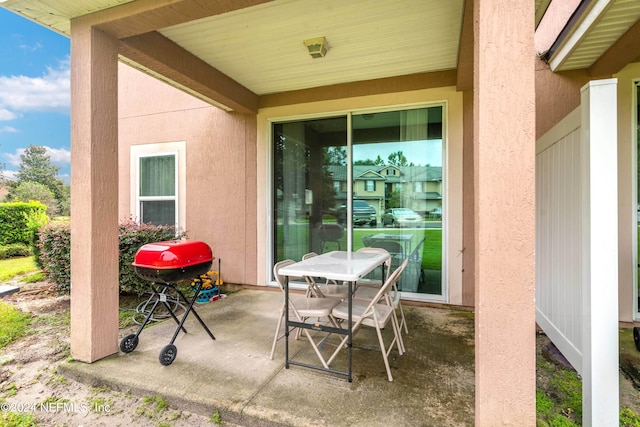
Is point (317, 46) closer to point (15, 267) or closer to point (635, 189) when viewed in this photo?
point (635, 189)

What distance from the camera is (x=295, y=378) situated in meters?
2.27

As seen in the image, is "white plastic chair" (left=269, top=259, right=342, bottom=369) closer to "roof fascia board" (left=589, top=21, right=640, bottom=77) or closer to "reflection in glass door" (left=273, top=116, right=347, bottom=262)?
"reflection in glass door" (left=273, top=116, right=347, bottom=262)

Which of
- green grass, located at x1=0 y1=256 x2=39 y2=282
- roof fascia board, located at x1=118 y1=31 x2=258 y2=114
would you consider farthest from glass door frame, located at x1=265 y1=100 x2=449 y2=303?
green grass, located at x1=0 y1=256 x2=39 y2=282

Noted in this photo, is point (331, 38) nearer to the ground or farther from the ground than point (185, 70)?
farther from the ground

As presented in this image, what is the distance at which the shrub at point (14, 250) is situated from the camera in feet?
25.6

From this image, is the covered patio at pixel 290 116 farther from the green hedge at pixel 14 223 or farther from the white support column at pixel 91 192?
the green hedge at pixel 14 223

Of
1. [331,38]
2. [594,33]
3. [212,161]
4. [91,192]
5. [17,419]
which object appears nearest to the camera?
[17,419]

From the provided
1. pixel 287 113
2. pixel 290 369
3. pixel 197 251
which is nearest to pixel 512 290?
pixel 290 369

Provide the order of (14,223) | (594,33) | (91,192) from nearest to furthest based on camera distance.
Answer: (91,192), (594,33), (14,223)

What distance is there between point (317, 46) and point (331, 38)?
162 millimetres

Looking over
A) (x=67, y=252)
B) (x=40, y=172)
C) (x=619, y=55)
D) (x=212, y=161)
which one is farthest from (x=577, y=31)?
(x=40, y=172)

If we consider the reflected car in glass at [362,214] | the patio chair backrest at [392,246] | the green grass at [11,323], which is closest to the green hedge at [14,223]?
the green grass at [11,323]

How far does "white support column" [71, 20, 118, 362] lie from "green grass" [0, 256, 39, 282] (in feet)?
12.8

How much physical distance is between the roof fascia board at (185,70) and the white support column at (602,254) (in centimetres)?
350
